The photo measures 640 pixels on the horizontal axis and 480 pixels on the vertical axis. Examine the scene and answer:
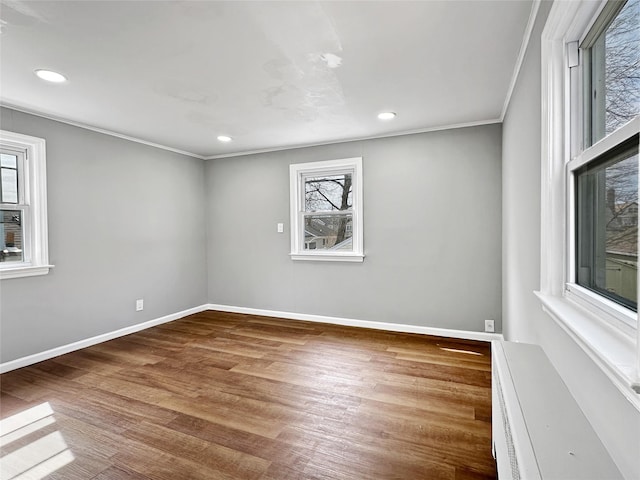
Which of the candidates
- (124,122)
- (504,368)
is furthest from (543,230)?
(124,122)

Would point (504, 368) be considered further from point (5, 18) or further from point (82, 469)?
point (5, 18)

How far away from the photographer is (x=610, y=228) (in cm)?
Answer: 103

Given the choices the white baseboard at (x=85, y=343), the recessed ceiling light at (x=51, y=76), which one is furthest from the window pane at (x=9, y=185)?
the white baseboard at (x=85, y=343)

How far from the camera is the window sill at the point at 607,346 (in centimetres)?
68

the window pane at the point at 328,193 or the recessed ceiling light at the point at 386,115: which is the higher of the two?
the recessed ceiling light at the point at 386,115

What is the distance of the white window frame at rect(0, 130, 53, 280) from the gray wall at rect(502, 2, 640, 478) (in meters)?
4.01

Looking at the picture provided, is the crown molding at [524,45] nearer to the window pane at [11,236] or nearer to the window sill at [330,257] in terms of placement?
the window sill at [330,257]

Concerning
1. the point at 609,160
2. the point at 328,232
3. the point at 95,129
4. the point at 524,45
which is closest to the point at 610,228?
the point at 609,160

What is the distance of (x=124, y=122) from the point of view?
11.1 ft

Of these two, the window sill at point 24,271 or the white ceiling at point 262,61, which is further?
the window sill at point 24,271

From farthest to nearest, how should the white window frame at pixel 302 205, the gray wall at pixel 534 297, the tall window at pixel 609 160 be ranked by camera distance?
1. the white window frame at pixel 302 205
2. the tall window at pixel 609 160
3. the gray wall at pixel 534 297

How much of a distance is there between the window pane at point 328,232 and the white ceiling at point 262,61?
125 centimetres

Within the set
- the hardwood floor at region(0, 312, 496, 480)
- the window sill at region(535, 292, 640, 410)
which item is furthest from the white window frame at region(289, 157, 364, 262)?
the window sill at region(535, 292, 640, 410)

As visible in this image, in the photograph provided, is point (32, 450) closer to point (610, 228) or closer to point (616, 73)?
point (610, 228)
